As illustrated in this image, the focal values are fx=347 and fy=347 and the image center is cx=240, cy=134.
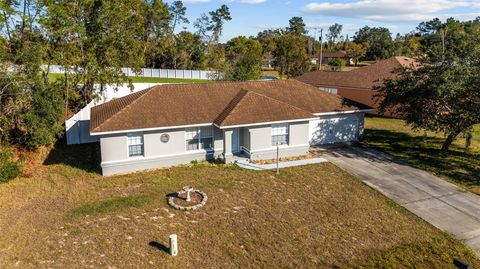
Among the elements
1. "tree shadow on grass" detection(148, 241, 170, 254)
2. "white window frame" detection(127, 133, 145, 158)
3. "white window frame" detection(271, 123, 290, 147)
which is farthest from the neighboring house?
"tree shadow on grass" detection(148, 241, 170, 254)

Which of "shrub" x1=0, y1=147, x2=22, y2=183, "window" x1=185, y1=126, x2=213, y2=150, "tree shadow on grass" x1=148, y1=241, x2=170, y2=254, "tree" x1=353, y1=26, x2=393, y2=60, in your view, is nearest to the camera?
"tree shadow on grass" x1=148, y1=241, x2=170, y2=254

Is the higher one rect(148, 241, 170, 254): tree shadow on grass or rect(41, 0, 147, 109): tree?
rect(41, 0, 147, 109): tree

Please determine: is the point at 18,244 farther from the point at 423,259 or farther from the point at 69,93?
the point at 69,93

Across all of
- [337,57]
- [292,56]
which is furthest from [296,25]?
[292,56]

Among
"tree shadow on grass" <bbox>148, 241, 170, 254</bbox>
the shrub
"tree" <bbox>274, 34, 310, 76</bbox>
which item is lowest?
"tree shadow on grass" <bbox>148, 241, 170, 254</bbox>

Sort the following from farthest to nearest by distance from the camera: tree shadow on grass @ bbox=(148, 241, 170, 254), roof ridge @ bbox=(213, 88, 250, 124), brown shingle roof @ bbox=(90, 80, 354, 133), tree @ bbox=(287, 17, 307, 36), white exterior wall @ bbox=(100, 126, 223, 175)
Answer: tree @ bbox=(287, 17, 307, 36) → roof ridge @ bbox=(213, 88, 250, 124) → brown shingle roof @ bbox=(90, 80, 354, 133) → white exterior wall @ bbox=(100, 126, 223, 175) → tree shadow on grass @ bbox=(148, 241, 170, 254)

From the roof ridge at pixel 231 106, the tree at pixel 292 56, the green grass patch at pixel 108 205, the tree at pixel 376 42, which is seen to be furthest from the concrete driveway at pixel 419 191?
the tree at pixel 376 42

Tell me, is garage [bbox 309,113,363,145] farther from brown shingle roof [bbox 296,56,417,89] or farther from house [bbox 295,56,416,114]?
brown shingle roof [bbox 296,56,417,89]

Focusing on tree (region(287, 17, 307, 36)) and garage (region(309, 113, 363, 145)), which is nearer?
garage (region(309, 113, 363, 145))

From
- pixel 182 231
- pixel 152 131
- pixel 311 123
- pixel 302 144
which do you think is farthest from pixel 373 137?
pixel 182 231
